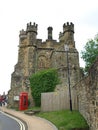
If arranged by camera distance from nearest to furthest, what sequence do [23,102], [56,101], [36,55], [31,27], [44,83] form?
[56,101] → [44,83] → [23,102] → [31,27] → [36,55]

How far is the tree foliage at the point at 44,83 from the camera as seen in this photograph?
2728cm

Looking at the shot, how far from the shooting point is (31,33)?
38969 millimetres

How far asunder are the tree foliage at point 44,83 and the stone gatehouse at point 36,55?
5.08 m

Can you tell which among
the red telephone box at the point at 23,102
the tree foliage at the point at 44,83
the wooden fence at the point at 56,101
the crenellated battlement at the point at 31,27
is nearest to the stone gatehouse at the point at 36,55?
the crenellated battlement at the point at 31,27

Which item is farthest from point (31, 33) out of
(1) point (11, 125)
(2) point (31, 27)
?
(1) point (11, 125)

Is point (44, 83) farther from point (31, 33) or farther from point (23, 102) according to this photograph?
point (31, 33)

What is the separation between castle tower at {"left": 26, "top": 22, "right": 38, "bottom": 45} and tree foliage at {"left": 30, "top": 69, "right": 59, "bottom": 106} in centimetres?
1128

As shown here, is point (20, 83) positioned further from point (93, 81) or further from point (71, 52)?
point (93, 81)

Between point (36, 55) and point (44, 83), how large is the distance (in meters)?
12.8

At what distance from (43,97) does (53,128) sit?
9.28 meters

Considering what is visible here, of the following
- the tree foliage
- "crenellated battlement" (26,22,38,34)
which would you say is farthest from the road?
"crenellated battlement" (26,22,38,34)

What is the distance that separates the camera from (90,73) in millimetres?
12945

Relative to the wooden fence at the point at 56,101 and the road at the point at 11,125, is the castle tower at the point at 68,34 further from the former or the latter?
the road at the point at 11,125

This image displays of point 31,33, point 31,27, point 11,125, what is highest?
point 31,27
